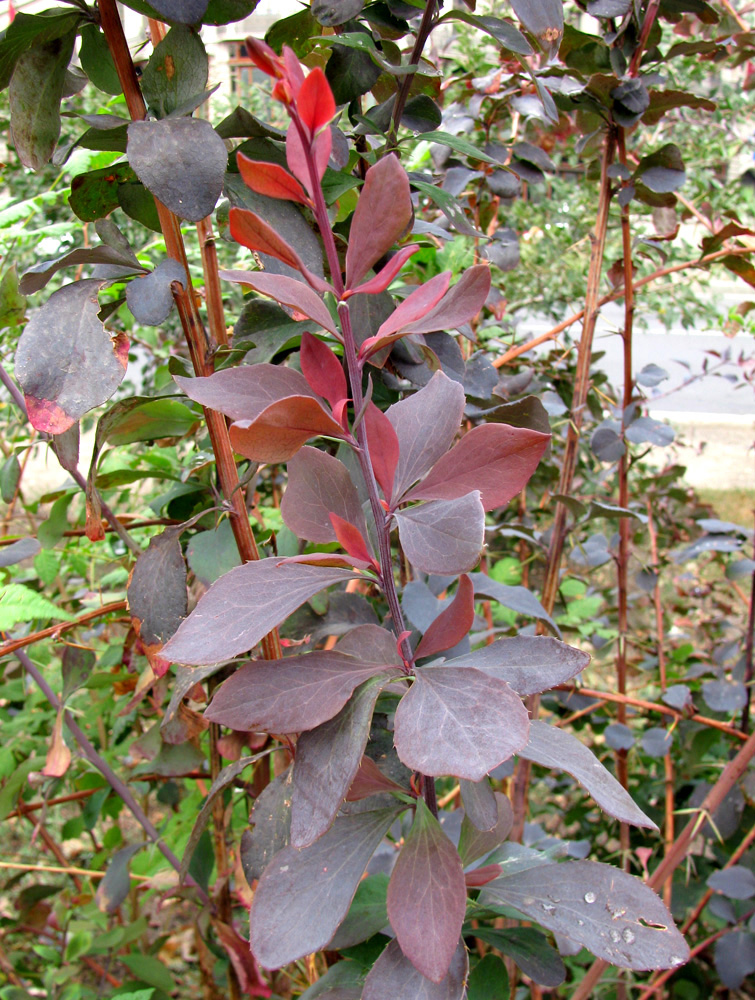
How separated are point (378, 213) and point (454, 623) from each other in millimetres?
245

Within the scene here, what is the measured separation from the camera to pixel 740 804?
1.26 m

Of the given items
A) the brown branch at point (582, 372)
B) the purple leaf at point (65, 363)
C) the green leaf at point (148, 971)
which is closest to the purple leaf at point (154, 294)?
the purple leaf at point (65, 363)

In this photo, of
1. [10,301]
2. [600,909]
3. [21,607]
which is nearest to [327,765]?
[600,909]

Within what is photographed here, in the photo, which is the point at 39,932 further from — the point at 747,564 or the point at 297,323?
the point at 747,564

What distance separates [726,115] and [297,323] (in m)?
1.99

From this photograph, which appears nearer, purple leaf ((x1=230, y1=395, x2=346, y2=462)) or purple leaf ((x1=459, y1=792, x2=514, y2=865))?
purple leaf ((x1=230, y1=395, x2=346, y2=462))

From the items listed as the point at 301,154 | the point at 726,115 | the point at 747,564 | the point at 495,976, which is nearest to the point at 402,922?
the point at 495,976

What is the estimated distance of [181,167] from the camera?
0.50 meters

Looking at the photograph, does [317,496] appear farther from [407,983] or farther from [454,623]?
[407,983]

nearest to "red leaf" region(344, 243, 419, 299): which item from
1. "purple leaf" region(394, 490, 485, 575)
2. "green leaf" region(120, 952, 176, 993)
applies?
"purple leaf" region(394, 490, 485, 575)

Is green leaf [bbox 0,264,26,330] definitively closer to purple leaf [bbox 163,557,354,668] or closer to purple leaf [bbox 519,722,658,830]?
purple leaf [bbox 163,557,354,668]

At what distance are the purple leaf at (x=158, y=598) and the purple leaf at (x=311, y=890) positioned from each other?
0.20 metres

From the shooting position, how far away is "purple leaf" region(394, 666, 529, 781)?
1.20 feet

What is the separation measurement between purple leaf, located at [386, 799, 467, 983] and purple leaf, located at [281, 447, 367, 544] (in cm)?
20
